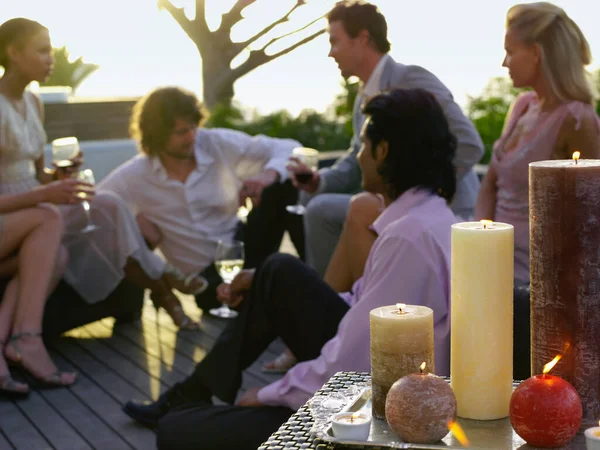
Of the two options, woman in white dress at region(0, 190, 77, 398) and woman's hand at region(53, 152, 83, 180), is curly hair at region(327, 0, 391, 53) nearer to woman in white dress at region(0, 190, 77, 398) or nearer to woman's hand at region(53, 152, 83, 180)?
woman's hand at region(53, 152, 83, 180)

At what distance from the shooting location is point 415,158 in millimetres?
2215

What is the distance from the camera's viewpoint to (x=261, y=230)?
175 inches

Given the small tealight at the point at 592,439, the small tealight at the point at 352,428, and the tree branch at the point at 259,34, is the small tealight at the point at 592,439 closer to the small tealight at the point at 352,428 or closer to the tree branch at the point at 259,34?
the small tealight at the point at 352,428

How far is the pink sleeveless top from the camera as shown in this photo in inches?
125

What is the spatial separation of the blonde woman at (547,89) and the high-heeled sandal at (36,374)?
5.76ft

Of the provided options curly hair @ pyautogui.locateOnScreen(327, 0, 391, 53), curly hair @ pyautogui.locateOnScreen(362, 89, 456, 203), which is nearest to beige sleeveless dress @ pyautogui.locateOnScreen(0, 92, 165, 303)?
curly hair @ pyautogui.locateOnScreen(327, 0, 391, 53)

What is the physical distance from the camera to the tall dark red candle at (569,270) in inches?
40.8

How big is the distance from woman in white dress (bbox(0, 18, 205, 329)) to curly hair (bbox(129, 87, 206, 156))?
15.4 inches

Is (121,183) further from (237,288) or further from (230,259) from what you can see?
(237,288)

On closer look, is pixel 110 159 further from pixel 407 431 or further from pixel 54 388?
pixel 407 431

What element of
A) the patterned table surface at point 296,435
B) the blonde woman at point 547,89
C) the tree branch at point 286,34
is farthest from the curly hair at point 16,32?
the tree branch at point 286,34

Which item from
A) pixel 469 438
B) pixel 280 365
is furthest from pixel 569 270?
pixel 280 365

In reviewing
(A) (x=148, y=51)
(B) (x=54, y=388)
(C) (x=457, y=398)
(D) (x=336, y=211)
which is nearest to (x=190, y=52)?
(A) (x=148, y=51)

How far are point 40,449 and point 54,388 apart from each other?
632 millimetres
